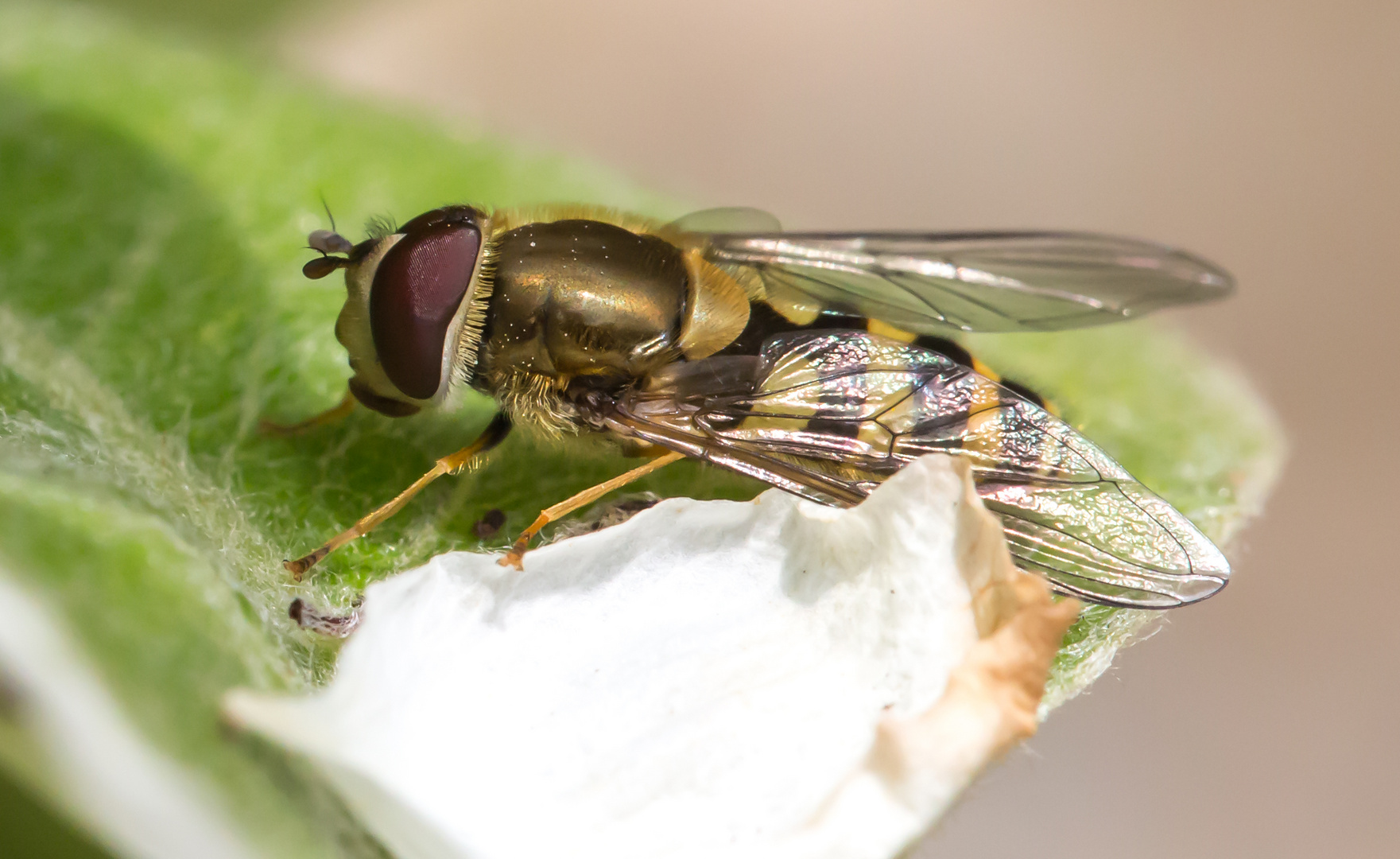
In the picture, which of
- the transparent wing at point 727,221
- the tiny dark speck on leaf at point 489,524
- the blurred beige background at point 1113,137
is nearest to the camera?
the tiny dark speck on leaf at point 489,524

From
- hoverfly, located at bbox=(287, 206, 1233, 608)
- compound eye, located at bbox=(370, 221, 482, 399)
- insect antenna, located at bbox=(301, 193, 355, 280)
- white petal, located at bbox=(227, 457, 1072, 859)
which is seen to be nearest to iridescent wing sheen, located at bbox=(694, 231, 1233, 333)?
hoverfly, located at bbox=(287, 206, 1233, 608)

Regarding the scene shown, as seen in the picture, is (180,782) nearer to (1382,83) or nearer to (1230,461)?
(1230,461)

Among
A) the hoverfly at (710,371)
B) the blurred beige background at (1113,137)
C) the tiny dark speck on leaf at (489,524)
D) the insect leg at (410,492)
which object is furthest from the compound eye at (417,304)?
the blurred beige background at (1113,137)

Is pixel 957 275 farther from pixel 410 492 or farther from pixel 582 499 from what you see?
pixel 410 492

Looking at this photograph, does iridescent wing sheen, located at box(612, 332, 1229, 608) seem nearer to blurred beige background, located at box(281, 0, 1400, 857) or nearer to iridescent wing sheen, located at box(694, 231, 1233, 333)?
iridescent wing sheen, located at box(694, 231, 1233, 333)

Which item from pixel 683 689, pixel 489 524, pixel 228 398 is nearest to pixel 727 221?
pixel 489 524

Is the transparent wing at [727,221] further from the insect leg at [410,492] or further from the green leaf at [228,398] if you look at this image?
the insect leg at [410,492]
